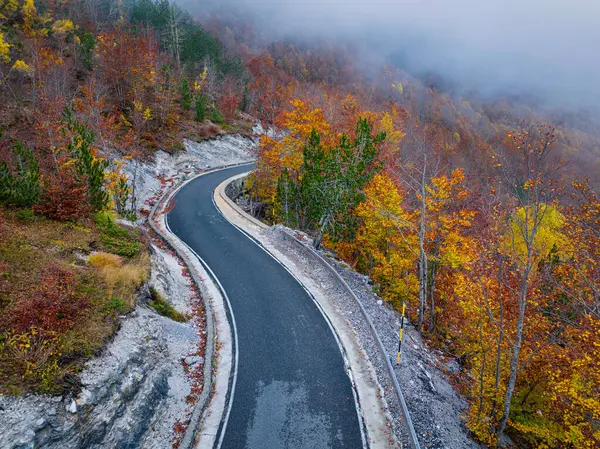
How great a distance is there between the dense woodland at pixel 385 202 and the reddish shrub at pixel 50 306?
0.05 m

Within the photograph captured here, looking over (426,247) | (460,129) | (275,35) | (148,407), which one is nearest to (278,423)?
(148,407)

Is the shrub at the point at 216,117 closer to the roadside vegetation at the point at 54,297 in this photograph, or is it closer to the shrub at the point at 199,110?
the shrub at the point at 199,110

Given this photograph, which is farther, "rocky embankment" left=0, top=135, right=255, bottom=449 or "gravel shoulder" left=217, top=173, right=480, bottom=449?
"gravel shoulder" left=217, top=173, right=480, bottom=449

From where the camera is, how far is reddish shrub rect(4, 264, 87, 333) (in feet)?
25.8

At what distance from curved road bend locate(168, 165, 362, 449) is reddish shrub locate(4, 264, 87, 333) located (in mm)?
5312

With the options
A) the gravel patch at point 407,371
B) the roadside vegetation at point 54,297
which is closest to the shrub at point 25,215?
the roadside vegetation at point 54,297

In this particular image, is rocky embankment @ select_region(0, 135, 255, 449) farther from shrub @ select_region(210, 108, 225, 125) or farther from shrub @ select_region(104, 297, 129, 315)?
shrub @ select_region(210, 108, 225, 125)

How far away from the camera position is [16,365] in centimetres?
704

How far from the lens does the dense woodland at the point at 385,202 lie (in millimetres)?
10398

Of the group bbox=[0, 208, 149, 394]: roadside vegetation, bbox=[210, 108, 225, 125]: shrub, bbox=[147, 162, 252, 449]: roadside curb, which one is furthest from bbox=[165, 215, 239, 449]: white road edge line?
bbox=[210, 108, 225, 125]: shrub

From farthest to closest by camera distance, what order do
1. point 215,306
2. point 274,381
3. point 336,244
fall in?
point 336,244 → point 215,306 → point 274,381

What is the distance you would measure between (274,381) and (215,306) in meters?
5.69

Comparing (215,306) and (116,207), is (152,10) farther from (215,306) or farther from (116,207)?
(215,306)

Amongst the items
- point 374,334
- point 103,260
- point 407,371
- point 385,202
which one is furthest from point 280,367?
point 385,202
